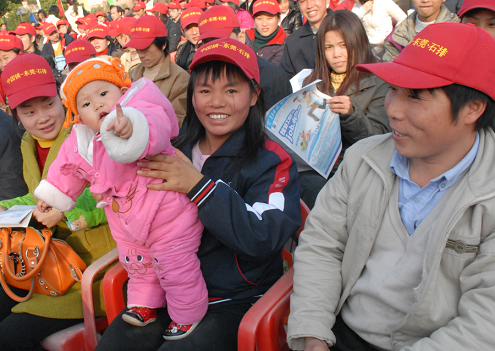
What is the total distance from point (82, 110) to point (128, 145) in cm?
59

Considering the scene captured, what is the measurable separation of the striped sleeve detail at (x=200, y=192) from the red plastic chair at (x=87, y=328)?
745 mm

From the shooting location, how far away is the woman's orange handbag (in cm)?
223

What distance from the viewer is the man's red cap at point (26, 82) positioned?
253cm

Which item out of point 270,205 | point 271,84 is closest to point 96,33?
point 271,84

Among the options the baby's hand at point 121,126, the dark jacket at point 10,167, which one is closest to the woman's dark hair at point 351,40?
the baby's hand at point 121,126

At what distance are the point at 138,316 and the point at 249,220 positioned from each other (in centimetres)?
63

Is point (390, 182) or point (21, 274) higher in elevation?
point (390, 182)

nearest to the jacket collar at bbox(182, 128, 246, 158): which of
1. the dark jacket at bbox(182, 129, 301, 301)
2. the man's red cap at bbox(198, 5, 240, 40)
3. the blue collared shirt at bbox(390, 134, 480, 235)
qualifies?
the dark jacket at bbox(182, 129, 301, 301)

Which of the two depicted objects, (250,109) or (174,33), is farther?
(174,33)

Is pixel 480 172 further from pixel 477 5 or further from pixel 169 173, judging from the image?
pixel 477 5

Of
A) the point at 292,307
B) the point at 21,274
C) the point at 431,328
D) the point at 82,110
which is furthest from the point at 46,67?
the point at 431,328

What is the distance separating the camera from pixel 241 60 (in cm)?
189

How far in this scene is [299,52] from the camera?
13.7ft

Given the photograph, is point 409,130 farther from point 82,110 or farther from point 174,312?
point 82,110
